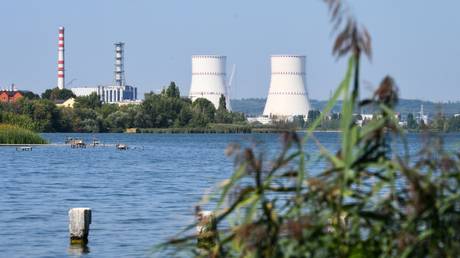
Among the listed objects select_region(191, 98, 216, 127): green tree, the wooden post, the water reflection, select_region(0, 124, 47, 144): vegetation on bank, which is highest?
select_region(191, 98, 216, 127): green tree

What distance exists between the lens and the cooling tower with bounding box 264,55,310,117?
9825cm

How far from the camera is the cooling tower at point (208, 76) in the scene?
350ft

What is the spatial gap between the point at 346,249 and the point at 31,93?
14260 centimetres

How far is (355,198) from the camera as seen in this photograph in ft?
15.6

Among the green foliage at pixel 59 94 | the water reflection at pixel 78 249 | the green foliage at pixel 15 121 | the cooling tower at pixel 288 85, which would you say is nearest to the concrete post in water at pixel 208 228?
the water reflection at pixel 78 249

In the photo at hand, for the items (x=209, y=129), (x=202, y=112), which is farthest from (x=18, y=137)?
(x=209, y=129)

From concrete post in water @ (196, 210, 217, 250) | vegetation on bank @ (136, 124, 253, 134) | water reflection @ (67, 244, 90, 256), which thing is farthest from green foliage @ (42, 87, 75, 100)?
concrete post in water @ (196, 210, 217, 250)

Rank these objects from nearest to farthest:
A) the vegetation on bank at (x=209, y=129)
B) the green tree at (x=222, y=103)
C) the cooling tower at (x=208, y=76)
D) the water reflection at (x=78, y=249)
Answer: the water reflection at (x=78, y=249), the cooling tower at (x=208, y=76), the green tree at (x=222, y=103), the vegetation on bank at (x=209, y=129)

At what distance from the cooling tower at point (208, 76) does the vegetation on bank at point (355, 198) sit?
101 metres

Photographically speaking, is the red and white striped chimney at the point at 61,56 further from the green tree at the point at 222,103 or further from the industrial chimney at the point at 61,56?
the green tree at the point at 222,103

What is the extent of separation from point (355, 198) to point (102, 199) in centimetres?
2070

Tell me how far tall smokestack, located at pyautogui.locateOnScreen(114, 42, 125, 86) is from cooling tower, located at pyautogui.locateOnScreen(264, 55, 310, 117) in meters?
78.9

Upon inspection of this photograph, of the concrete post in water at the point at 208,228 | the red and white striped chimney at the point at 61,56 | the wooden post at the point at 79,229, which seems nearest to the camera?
the concrete post in water at the point at 208,228

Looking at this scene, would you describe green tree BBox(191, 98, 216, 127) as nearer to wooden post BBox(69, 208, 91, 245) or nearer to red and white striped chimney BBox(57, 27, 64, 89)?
red and white striped chimney BBox(57, 27, 64, 89)
